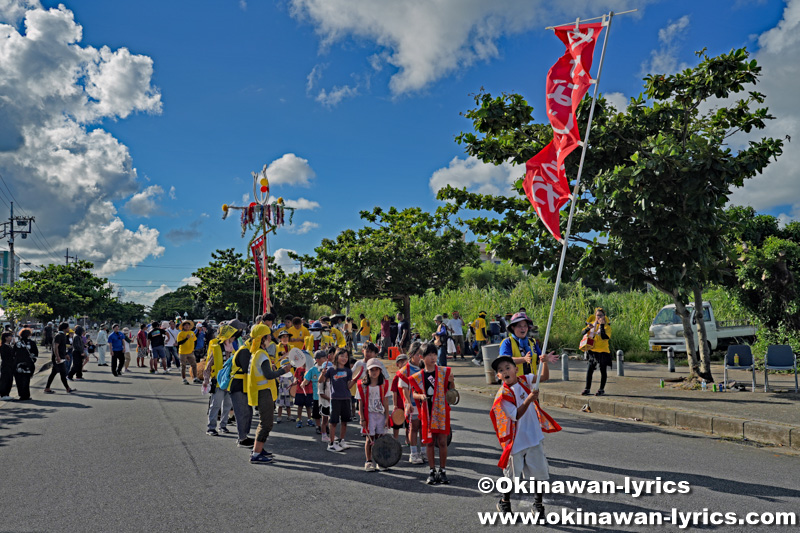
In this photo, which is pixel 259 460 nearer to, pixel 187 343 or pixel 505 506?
pixel 505 506

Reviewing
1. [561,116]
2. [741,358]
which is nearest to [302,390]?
[561,116]

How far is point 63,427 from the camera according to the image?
9.27 meters

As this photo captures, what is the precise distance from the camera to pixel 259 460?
6840 millimetres

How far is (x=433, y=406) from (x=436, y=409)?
0.17 ft

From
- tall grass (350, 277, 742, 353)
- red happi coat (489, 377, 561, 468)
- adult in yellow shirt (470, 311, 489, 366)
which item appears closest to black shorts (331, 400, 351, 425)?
red happi coat (489, 377, 561, 468)

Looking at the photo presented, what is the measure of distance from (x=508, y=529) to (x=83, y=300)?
55.8 m

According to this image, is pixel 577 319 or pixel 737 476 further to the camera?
pixel 577 319

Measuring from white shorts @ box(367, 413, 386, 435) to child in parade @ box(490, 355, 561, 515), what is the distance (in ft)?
6.99

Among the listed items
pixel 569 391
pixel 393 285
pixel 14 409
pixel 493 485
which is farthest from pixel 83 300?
pixel 493 485

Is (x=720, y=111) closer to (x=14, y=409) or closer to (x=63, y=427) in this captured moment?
(x=63, y=427)

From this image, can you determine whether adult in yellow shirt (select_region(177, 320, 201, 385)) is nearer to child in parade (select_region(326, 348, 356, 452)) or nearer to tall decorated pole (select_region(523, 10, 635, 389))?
child in parade (select_region(326, 348, 356, 452))

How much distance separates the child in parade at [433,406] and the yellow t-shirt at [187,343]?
11.6 meters

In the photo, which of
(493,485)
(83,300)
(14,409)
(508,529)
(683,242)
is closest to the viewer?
(508,529)

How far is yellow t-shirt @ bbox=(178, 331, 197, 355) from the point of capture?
15945 mm
